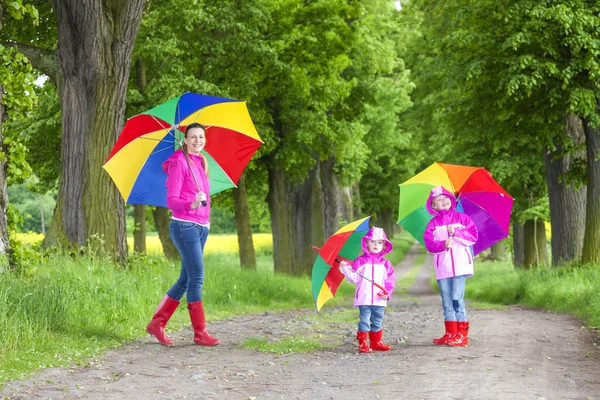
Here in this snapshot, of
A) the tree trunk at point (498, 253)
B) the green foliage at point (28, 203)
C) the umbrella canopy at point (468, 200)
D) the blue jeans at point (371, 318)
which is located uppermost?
the green foliage at point (28, 203)

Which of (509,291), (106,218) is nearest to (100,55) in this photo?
(106,218)

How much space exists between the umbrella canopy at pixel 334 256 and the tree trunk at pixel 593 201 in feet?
32.6

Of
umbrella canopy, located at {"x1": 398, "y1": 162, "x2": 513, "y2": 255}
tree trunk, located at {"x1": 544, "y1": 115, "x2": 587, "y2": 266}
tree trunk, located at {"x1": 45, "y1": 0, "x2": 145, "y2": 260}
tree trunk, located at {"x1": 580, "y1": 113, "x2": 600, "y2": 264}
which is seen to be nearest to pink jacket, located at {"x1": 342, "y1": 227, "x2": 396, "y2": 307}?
umbrella canopy, located at {"x1": 398, "y1": 162, "x2": 513, "y2": 255}

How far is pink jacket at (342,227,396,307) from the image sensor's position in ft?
29.3

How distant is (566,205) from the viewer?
67.6 ft

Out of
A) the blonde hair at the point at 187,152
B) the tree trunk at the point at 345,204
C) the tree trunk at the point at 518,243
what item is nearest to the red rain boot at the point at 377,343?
the blonde hair at the point at 187,152

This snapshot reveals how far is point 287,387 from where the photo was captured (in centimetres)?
675

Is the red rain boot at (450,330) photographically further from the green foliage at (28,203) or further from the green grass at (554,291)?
the green foliage at (28,203)

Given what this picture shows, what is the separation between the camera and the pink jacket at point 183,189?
8367 mm

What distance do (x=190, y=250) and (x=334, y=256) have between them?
1664 mm

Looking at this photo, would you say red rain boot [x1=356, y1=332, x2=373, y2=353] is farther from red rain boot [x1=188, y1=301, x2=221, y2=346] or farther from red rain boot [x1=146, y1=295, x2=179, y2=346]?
red rain boot [x1=146, y1=295, x2=179, y2=346]

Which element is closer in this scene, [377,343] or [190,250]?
[190,250]

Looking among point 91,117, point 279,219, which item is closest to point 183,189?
point 91,117

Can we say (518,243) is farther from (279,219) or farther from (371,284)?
(371,284)
